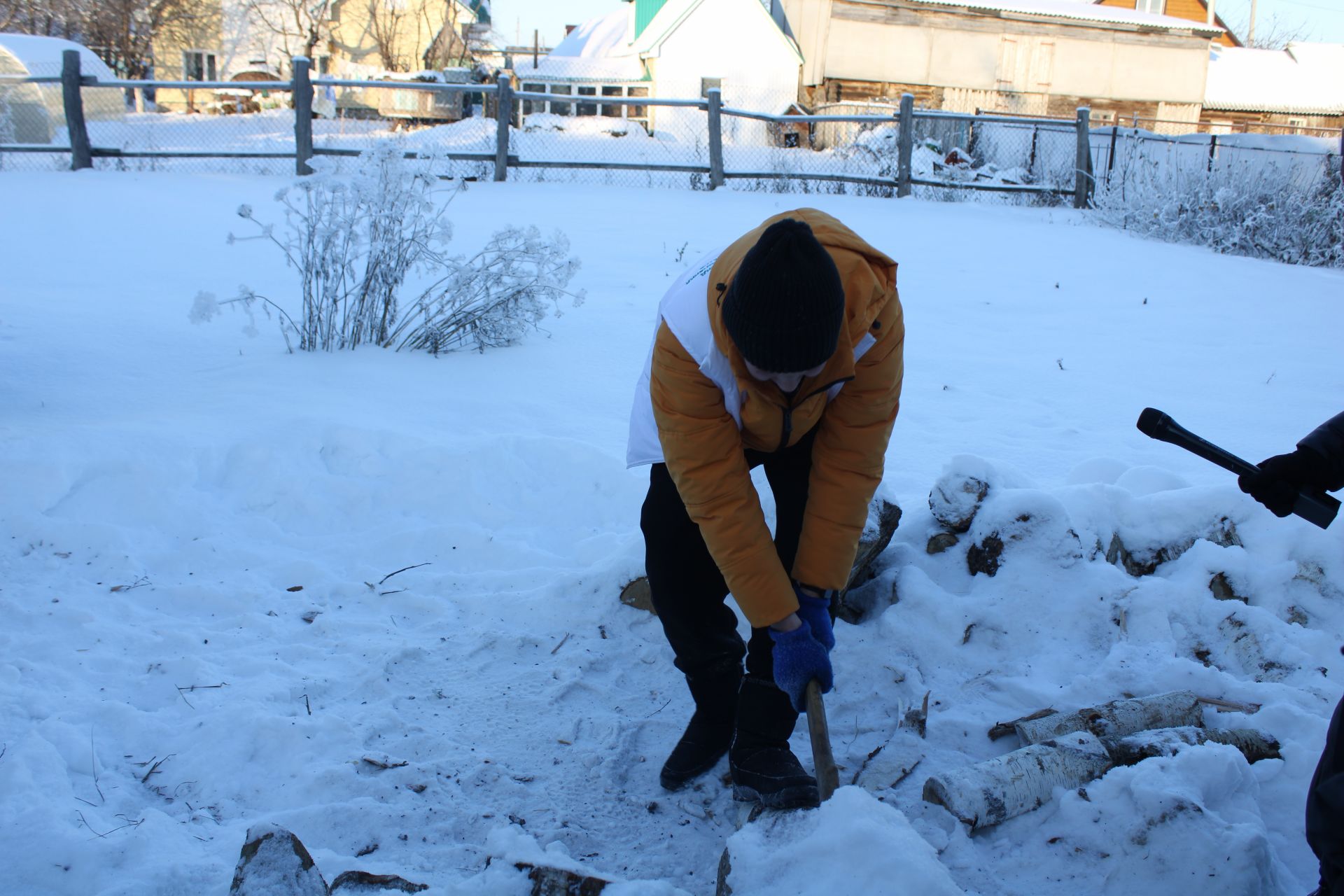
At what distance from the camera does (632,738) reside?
232 centimetres

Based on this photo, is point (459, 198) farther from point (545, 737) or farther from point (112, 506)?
point (545, 737)

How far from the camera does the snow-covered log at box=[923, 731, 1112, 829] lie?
1.88m

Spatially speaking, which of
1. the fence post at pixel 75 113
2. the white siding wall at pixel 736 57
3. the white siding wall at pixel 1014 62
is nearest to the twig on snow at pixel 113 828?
the fence post at pixel 75 113

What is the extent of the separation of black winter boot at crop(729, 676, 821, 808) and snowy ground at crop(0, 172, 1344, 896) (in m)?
0.13

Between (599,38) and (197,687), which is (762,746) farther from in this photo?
(599,38)

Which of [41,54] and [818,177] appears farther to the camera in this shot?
[41,54]

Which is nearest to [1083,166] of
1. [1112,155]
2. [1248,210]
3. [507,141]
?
[1112,155]

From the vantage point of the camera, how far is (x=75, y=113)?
10172 mm

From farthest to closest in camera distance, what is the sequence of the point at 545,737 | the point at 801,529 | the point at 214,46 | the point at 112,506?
the point at 214,46, the point at 112,506, the point at 545,737, the point at 801,529

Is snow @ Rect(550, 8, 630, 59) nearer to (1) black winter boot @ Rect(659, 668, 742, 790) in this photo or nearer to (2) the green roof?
(2) the green roof

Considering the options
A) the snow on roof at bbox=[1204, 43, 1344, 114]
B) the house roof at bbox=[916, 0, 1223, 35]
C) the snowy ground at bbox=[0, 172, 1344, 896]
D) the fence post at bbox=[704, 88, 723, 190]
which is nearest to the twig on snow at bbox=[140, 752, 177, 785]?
the snowy ground at bbox=[0, 172, 1344, 896]

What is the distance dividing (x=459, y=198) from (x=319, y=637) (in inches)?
296

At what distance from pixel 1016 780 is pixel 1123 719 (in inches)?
16.2

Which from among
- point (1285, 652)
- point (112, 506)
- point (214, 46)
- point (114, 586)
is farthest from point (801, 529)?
point (214, 46)
